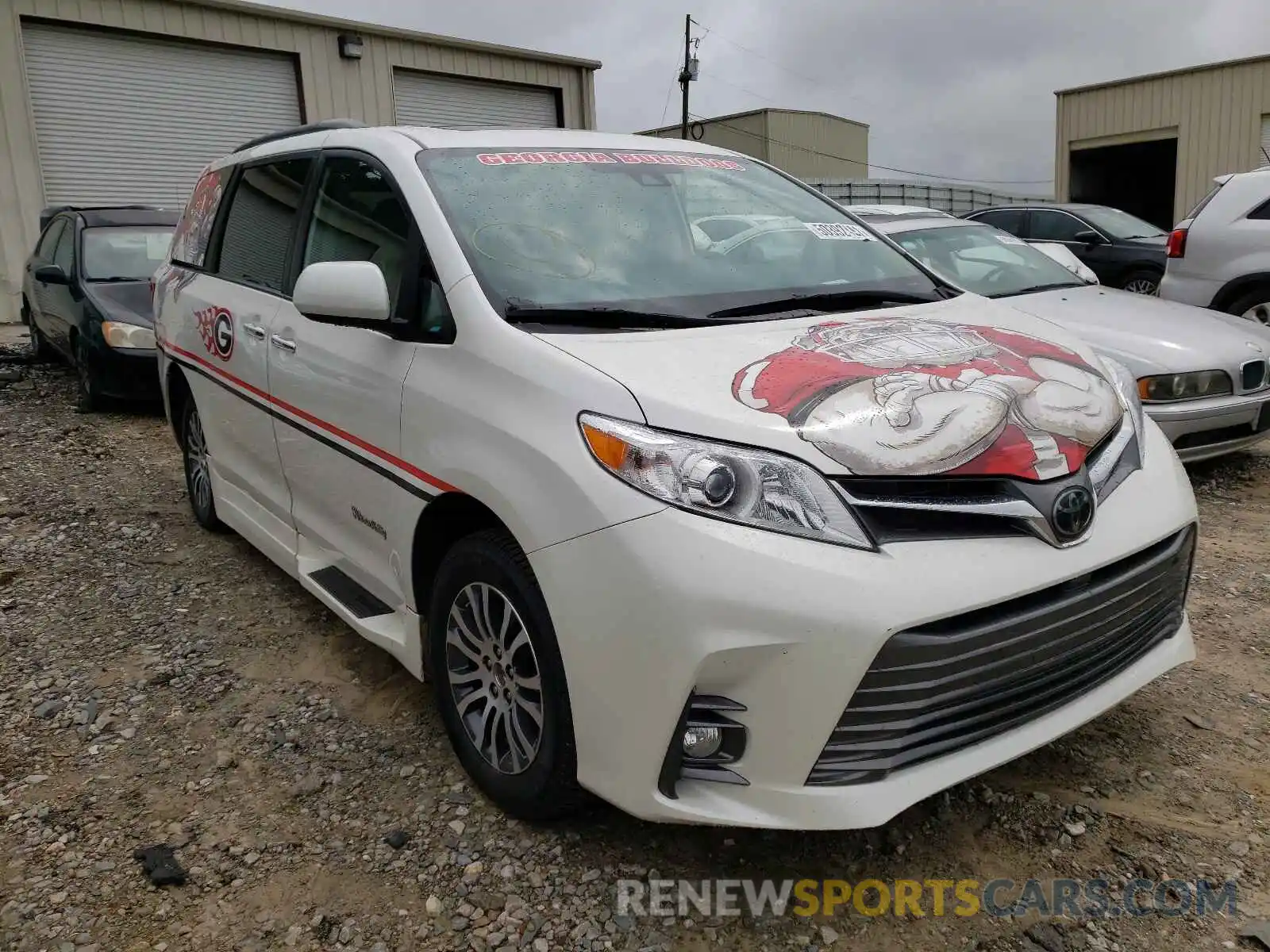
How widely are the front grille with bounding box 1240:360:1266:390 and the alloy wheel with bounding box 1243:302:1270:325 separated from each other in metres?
2.33

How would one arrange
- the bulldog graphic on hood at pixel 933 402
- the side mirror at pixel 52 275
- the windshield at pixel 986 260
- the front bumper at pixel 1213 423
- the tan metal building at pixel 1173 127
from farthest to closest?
the tan metal building at pixel 1173 127, the side mirror at pixel 52 275, the windshield at pixel 986 260, the front bumper at pixel 1213 423, the bulldog graphic on hood at pixel 933 402

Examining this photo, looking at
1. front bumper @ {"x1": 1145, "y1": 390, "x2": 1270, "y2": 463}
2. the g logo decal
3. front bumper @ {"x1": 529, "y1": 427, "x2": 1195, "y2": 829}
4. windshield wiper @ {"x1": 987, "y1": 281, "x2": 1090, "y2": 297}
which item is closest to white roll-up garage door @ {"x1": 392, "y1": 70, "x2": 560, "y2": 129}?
windshield wiper @ {"x1": 987, "y1": 281, "x2": 1090, "y2": 297}

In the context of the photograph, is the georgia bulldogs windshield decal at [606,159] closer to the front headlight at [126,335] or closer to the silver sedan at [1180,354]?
the silver sedan at [1180,354]

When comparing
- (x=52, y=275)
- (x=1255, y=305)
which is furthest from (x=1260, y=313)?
(x=52, y=275)

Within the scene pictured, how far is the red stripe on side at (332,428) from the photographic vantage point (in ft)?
8.28

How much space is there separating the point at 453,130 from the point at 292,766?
2014 mm

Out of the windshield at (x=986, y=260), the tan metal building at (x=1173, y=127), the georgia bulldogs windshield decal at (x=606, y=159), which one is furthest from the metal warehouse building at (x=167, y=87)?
the tan metal building at (x=1173, y=127)

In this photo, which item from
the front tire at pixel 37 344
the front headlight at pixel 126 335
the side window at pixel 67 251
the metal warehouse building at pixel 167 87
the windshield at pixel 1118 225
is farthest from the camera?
the metal warehouse building at pixel 167 87

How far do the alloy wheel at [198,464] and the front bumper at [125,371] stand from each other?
3117 millimetres

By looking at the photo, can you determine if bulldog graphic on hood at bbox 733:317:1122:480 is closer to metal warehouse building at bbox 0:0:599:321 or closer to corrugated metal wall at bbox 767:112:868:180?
metal warehouse building at bbox 0:0:599:321

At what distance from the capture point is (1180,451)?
5012 millimetres

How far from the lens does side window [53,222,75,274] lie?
27.2 ft

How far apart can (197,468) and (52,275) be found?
4299 millimetres

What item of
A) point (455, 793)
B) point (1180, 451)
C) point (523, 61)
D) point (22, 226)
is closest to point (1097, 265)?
point (1180, 451)
